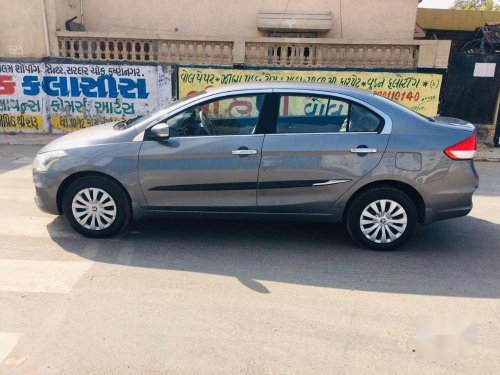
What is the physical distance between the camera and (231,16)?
12281 mm

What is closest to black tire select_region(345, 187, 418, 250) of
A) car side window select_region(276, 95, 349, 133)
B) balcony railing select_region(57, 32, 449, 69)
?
car side window select_region(276, 95, 349, 133)

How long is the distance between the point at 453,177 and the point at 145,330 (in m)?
3.09

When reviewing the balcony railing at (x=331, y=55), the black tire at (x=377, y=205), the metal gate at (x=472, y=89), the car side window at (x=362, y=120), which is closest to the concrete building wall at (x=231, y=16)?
the balcony railing at (x=331, y=55)

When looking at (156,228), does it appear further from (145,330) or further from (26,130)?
(26,130)

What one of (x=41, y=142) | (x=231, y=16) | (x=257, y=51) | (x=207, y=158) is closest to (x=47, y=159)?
(x=207, y=158)

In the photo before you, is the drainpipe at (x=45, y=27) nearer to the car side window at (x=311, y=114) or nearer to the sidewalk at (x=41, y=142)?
the sidewalk at (x=41, y=142)

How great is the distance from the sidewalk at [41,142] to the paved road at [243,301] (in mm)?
5207

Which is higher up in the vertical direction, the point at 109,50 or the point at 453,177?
the point at 109,50

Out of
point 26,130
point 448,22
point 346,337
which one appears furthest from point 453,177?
point 448,22

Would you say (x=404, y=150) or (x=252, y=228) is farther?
(x=252, y=228)

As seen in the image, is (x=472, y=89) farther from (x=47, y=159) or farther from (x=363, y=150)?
(x=47, y=159)

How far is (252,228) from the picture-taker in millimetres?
4887

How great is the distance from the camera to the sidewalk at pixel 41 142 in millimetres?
9453

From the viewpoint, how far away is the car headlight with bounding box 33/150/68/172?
427 centimetres
